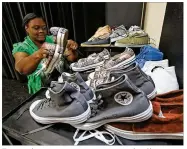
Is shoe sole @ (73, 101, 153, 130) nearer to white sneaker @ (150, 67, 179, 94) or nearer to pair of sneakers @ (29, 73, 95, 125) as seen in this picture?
pair of sneakers @ (29, 73, 95, 125)

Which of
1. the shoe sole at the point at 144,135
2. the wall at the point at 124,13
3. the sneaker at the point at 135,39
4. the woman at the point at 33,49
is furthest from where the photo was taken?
the wall at the point at 124,13

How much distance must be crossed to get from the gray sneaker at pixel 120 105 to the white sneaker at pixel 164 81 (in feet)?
0.51

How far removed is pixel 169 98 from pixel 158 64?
20 centimetres

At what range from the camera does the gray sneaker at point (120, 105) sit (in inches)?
14.2

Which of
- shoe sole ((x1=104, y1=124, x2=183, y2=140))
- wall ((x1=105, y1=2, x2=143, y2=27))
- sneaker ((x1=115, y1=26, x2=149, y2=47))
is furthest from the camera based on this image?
wall ((x1=105, y1=2, x2=143, y2=27))

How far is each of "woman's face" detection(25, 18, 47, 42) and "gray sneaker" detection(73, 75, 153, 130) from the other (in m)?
0.45

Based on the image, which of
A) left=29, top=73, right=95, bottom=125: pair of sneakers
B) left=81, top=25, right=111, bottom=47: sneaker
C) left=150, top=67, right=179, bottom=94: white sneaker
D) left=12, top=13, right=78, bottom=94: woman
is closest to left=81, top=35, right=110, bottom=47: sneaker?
left=81, top=25, right=111, bottom=47: sneaker

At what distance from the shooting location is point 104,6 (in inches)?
44.3

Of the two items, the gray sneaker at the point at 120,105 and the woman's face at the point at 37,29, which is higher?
the woman's face at the point at 37,29

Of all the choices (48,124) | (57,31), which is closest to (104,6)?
(57,31)

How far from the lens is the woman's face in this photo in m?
0.69

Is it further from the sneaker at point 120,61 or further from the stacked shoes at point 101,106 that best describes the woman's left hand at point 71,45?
the stacked shoes at point 101,106

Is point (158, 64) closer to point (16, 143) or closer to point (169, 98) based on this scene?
point (169, 98)

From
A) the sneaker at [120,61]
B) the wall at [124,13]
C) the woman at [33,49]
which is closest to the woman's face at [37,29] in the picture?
the woman at [33,49]
